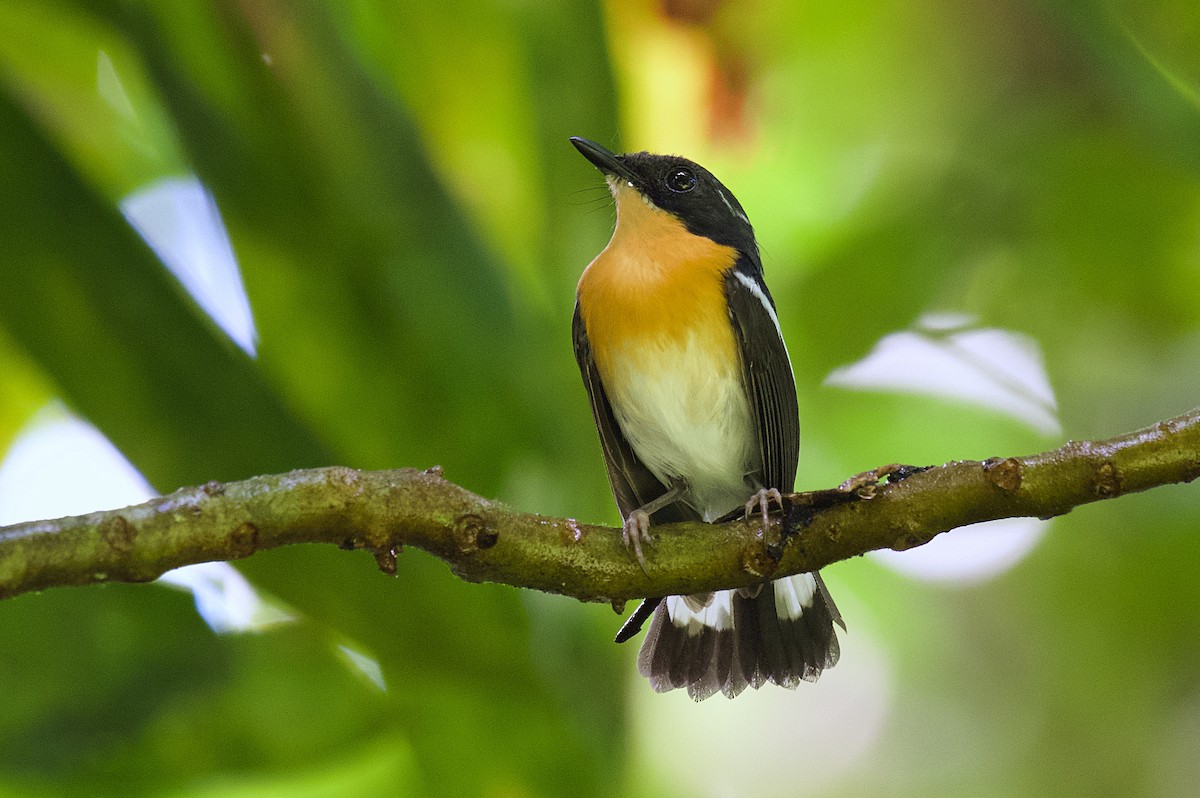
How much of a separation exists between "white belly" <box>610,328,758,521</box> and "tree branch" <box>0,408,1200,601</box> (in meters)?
1.14

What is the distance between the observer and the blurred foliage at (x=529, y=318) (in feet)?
10.0

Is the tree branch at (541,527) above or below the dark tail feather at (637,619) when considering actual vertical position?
below

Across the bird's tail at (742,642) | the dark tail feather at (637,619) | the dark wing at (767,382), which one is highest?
the dark wing at (767,382)

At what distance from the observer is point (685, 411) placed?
3447mm

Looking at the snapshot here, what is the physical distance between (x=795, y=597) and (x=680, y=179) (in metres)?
1.56

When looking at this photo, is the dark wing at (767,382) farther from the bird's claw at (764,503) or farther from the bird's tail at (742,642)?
the bird's claw at (764,503)

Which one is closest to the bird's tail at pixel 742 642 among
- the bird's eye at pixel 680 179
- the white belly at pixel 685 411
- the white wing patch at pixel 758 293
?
the white belly at pixel 685 411

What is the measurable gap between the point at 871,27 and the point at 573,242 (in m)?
1.63

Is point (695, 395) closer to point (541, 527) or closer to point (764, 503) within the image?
point (764, 503)

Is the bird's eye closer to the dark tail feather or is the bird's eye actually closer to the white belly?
the white belly

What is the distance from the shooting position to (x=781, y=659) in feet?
10.2

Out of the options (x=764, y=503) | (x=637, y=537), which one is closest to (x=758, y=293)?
(x=764, y=503)

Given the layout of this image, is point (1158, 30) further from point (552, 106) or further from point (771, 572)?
point (771, 572)

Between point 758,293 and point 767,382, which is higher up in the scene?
point 758,293
